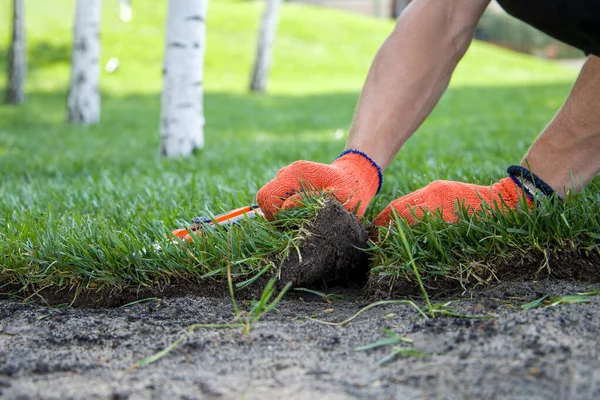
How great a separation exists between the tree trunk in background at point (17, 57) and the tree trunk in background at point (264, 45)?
5381 millimetres

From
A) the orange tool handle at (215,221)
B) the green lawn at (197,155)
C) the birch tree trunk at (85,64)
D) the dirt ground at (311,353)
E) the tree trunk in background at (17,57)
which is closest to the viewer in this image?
the dirt ground at (311,353)

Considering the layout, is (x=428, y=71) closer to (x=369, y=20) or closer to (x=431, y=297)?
(x=431, y=297)

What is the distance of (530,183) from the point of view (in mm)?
2051

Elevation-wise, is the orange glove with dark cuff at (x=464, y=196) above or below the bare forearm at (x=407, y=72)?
below

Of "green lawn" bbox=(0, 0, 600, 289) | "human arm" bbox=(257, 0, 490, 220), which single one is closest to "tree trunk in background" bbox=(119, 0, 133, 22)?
"green lawn" bbox=(0, 0, 600, 289)

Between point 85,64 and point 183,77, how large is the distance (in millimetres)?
5021

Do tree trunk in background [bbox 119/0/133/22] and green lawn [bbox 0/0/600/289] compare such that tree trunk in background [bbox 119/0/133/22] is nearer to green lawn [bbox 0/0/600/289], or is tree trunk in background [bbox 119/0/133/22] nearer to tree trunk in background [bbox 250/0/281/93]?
green lawn [bbox 0/0/600/289]

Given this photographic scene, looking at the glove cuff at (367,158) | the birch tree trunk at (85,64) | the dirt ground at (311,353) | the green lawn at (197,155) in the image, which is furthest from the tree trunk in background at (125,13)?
the dirt ground at (311,353)

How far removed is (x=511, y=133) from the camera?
591cm

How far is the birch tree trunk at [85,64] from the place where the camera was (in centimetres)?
905

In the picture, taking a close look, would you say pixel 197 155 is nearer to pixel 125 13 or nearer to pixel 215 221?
pixel 215 221

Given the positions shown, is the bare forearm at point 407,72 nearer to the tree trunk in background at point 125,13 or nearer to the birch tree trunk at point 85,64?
the birch tree trunk at point 85,64

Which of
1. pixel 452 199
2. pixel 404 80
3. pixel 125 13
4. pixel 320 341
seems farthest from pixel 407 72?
pixel 125 13

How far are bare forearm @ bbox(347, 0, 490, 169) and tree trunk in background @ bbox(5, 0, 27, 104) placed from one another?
404 inches
